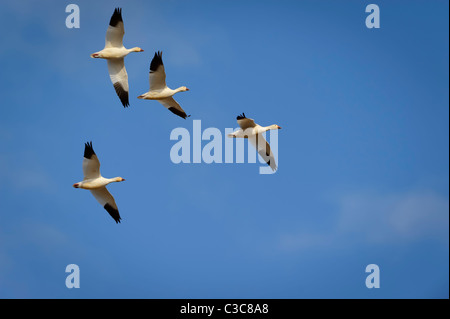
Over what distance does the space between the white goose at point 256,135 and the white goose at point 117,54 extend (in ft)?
12.8

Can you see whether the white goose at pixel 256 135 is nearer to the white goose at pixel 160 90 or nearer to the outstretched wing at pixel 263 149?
the outstretched wing at pixel 263 149

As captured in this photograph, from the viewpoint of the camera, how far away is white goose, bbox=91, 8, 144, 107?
23250 millimetres

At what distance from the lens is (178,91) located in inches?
972

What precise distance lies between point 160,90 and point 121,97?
1.31 meters

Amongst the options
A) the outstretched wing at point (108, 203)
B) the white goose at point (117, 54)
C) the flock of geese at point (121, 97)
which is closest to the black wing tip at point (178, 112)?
the flock of geese at point (121, 97)

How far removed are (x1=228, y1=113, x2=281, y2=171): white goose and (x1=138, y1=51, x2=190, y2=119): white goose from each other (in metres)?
2.42

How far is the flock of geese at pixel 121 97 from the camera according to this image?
22.3 metres

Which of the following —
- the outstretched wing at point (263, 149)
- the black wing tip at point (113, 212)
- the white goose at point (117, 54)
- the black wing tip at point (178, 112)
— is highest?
the white goose at point (117, 54)

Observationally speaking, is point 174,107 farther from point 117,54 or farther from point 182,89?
point 117,54

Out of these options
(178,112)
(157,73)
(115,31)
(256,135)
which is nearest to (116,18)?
(115,31)

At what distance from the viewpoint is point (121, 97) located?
2416cm

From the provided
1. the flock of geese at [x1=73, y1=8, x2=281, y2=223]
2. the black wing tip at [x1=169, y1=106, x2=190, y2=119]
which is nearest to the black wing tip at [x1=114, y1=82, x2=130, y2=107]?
the flock of geese at [x1=73, y1=8, x2=281, y2=223]
